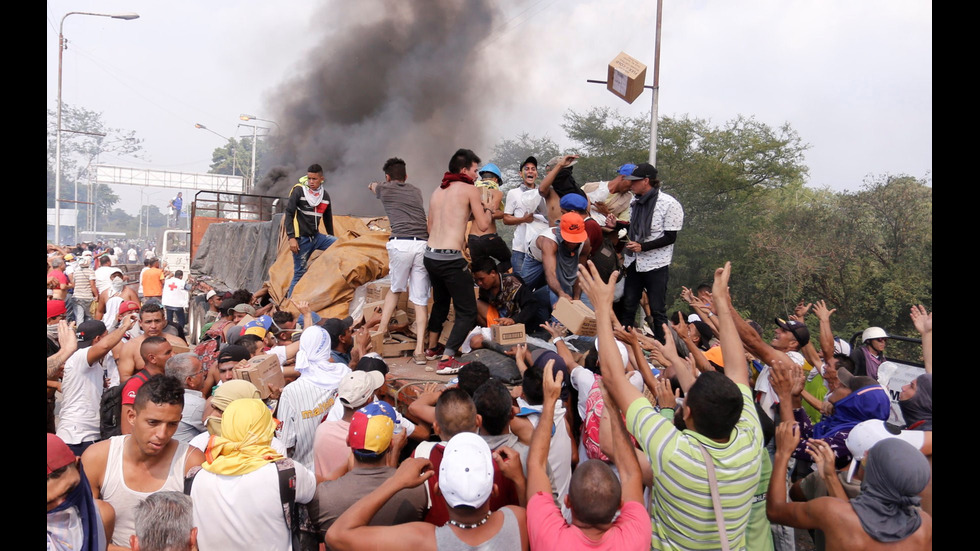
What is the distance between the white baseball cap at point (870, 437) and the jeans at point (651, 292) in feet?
9.38

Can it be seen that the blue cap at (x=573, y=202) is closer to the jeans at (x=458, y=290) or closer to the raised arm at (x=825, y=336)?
the jeans at (x=458, y=290)

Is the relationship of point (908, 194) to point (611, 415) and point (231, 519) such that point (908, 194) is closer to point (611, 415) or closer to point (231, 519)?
point (611, 415)

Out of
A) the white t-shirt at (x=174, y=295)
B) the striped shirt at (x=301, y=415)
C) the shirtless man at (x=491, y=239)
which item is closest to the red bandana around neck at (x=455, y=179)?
the shirtless man at (x=491, y=239)

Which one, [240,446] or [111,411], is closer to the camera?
[240,446]

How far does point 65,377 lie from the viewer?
409 centimetres

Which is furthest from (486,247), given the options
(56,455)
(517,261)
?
(56,455)

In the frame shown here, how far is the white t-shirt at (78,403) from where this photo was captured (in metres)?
4.09

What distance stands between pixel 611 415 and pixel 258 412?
1506mm

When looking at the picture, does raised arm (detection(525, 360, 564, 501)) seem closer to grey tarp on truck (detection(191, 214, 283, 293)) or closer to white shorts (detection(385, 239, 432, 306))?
white shorts (detection(385, 239, 432, 306))

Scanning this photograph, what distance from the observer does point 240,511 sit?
8.39 ft

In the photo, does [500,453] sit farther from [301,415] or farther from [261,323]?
[261,323]

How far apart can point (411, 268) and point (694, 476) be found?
392cm

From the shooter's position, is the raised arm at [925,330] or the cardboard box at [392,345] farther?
the cardboard box at [392,345]

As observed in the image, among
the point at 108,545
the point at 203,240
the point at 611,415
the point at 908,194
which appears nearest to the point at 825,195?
the point at 908,194
